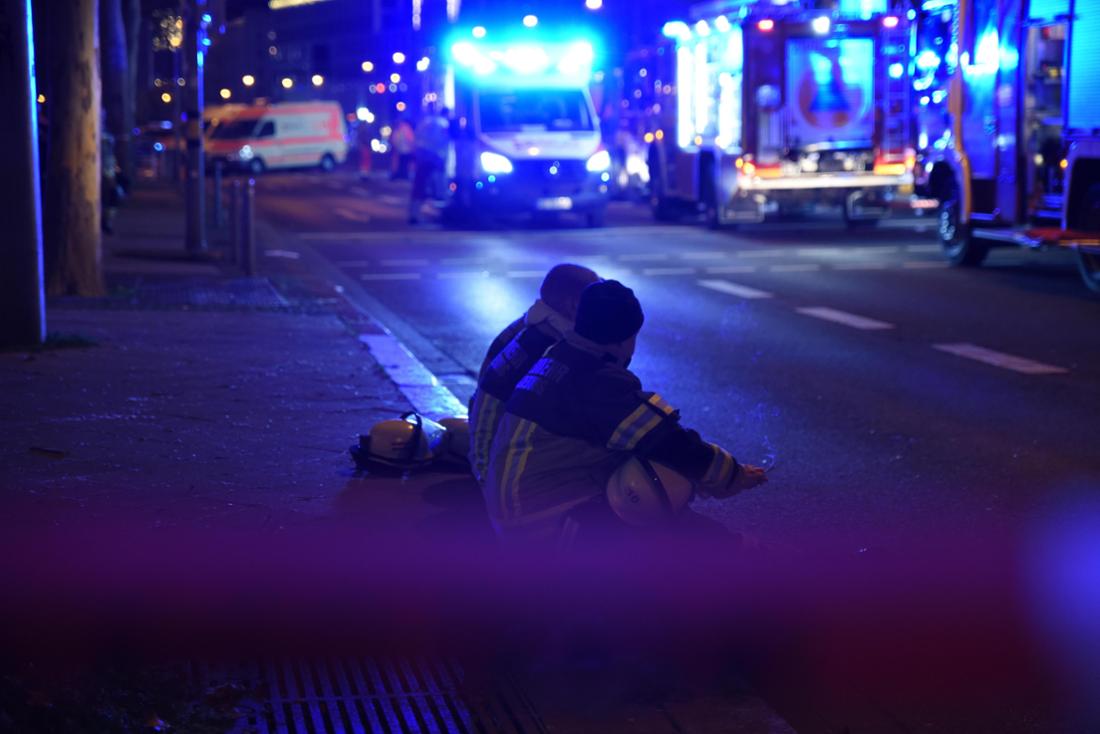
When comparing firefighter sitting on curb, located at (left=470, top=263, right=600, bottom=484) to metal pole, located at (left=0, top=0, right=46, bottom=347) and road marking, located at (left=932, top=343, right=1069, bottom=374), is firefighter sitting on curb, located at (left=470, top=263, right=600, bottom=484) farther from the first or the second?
road marking, located at (left=932, top=343, right=1069, bottom=374)

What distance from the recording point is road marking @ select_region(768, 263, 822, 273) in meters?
19.5

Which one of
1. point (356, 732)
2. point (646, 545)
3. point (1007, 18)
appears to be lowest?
point (356, 732)

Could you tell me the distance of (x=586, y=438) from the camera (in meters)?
5.41

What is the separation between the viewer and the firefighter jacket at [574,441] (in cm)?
532

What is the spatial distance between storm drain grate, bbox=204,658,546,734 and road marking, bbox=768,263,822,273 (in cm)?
1468

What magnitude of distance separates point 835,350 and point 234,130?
49.1m

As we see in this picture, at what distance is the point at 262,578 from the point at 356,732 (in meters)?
1.39

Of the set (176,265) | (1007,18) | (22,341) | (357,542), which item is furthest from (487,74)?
(357,542)

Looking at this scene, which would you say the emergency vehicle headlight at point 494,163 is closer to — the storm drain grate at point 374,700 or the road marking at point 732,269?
the road marking at point 732,269

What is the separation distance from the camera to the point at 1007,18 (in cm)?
1797

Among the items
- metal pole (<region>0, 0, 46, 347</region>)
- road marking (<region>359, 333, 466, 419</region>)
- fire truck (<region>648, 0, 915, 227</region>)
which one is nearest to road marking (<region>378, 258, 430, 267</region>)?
fire truck (<region>648, 0, 915, 227</region>)

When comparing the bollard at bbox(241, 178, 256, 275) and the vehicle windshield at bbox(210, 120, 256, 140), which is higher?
the vehicle windshield at bbox(210, 120, 256, 140)

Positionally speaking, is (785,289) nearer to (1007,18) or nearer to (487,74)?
(1007,18)

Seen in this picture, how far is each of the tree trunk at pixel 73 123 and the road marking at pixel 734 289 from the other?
248 inches
